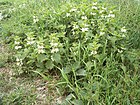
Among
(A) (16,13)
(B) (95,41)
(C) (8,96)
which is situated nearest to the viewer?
(C) (8,96)

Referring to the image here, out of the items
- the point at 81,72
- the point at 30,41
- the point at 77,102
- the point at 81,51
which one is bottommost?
the point at 77,102

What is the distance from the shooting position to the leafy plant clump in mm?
1930

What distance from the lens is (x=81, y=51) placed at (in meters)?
2.30

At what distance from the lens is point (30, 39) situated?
2312 mm

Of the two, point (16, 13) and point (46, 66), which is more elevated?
point (16, 13)

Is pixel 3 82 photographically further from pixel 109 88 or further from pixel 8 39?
pixel 109 88

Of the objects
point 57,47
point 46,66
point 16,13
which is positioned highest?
point 16,13

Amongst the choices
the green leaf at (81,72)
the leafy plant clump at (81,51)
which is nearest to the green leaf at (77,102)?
the leafy plant clump at (81,51)

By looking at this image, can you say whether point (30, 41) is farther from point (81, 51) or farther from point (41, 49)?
point (81, 51)

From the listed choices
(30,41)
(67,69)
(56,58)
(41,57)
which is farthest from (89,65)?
(30,41)

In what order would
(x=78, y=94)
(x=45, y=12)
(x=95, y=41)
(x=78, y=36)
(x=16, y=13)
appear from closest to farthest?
(x=78, y=94) → (x=95, y=41) → (x=78, y=36) → (x=45, y=12) → (x=16, y=13)

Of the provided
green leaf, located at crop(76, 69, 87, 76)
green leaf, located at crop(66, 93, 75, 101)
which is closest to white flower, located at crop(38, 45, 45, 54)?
green leaf, located at crop(76, 69, 87, 76)

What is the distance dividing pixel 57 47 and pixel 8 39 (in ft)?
2.98

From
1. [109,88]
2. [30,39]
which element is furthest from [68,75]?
[30,39]
